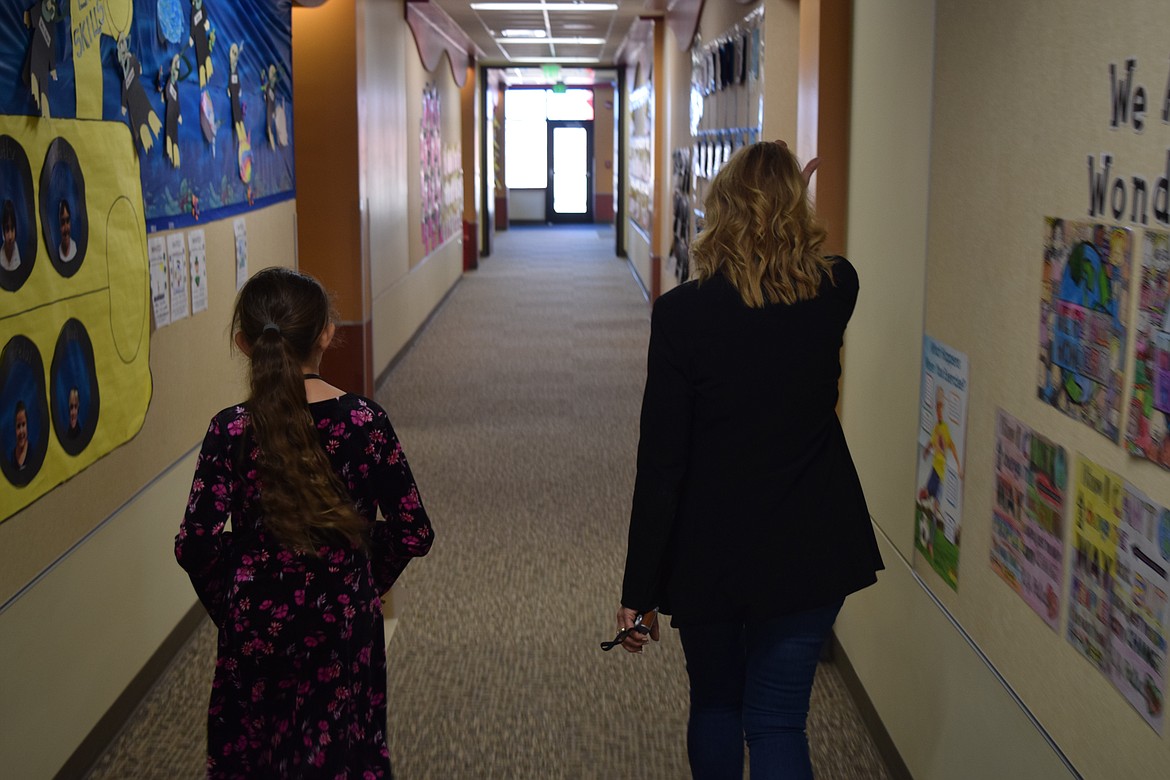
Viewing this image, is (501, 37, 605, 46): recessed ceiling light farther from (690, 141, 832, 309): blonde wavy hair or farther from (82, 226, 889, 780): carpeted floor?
(690, 141, 832, 309): blonde wavy hair

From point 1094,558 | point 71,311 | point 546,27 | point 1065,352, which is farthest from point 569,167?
point 1094,558

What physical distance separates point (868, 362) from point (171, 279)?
212 cm

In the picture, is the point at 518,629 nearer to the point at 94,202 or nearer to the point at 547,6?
the point at 94,202

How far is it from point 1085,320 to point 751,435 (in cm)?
Result: 58

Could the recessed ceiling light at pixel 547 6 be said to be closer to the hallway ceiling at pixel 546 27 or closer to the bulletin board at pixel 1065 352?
the hallway ceiling at pixel 546 27

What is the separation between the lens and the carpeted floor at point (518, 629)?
10.6 ft

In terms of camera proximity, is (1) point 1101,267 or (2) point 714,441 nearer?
(1) point 1101,267

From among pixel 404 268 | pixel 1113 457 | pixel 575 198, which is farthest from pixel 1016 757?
pixel 575 198

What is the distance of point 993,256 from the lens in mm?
2301

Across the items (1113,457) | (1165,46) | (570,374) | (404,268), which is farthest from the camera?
(404,268)

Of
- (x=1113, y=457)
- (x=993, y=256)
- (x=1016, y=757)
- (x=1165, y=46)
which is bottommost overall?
(x=1016, y=757)

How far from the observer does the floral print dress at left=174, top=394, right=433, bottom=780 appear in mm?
2100

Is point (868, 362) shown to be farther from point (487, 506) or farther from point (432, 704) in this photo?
point (487, 506)

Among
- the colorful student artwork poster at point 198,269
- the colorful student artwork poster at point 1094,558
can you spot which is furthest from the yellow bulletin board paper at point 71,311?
the colorful student artwork poster at point 1094,558
